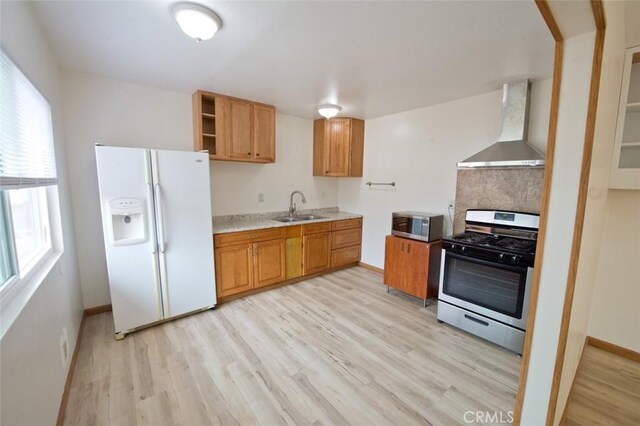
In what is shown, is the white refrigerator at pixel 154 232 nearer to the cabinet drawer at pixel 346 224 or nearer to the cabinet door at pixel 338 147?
the cabinet drawer at pixel 346 224

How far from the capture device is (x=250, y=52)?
6.87 feet

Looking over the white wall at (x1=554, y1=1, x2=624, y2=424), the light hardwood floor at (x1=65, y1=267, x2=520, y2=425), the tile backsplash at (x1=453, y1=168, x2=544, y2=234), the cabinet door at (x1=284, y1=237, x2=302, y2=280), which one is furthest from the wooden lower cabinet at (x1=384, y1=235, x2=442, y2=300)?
the white wall at (x1=554, y1=1, x2=624, y2=424)

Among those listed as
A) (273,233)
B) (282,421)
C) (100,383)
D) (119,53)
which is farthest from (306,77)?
(100,383)

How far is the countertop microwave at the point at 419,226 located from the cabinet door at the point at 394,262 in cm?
11

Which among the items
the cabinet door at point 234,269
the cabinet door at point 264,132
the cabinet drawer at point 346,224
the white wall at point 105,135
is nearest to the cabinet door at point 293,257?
the cabinet door at point 234,269

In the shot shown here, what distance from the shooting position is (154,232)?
2.52 m

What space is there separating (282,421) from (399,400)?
776 mm

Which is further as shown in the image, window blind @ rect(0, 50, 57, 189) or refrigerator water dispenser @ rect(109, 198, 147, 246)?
refrigerator water dispenser @ rect(109, 198, 147, 246)

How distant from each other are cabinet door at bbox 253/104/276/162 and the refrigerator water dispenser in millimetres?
1490

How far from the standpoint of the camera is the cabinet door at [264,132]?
339cm

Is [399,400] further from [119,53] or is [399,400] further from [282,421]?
[119,53]

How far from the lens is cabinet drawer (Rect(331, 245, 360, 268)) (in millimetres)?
4137

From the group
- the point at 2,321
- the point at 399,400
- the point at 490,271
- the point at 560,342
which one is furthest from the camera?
the point at 490,271

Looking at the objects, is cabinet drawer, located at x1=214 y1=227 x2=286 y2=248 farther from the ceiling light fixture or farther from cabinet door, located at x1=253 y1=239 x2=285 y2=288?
the ceiling light fixture
